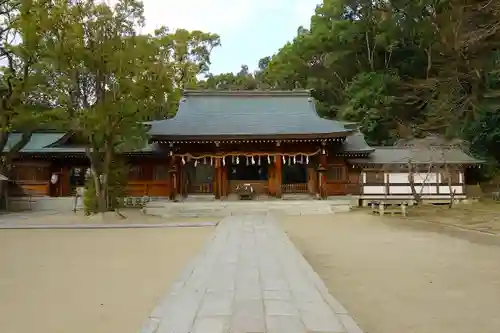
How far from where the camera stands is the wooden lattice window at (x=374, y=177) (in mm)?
23703

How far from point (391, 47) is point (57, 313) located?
120ft

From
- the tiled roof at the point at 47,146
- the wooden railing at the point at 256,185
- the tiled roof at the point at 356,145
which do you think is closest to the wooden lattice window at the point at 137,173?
the tiled roof at the point at 47,146

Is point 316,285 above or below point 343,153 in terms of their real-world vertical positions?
below

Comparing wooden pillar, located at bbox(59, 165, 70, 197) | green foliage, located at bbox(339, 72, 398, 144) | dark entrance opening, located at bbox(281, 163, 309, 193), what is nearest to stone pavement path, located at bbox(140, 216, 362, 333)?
dark entrance opening, located at bbox(281, 163, 309, 193)

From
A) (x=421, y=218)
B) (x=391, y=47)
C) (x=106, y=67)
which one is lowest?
(x=421, y=218)

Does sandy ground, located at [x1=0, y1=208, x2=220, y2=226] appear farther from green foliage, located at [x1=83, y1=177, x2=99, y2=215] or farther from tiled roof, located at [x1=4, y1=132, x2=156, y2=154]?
tiled roof, located at [x1=4, y1=132, x2=156, y2=154]

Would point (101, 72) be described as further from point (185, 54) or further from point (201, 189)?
point (185, 54)

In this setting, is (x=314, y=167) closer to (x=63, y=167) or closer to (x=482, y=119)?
(x=482, y=119)

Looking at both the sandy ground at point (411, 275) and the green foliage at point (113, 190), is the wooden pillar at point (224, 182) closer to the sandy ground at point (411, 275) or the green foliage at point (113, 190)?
the green foliage at point (113, 190)

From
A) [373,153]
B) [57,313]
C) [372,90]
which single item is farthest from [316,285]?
[372,90]

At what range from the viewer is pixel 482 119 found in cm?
2608

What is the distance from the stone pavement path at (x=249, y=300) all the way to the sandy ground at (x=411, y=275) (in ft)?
2.53

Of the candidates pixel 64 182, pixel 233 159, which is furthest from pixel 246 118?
pixel 64 182

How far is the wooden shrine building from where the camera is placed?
22375 mm
